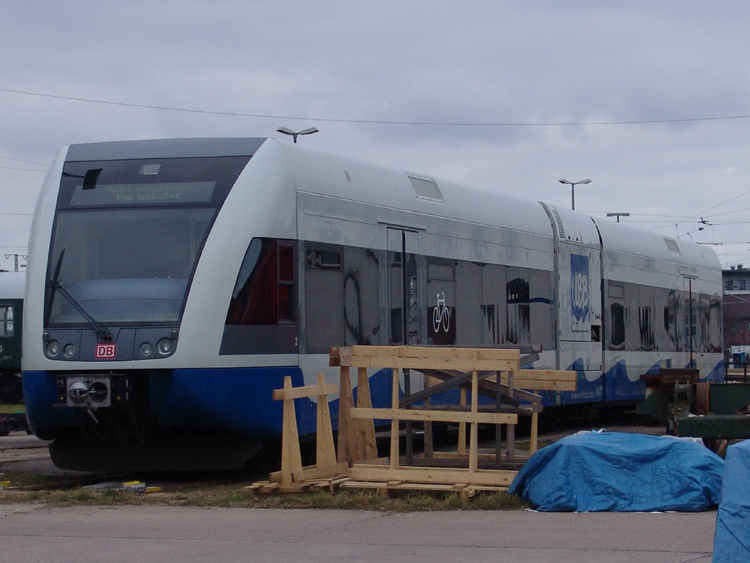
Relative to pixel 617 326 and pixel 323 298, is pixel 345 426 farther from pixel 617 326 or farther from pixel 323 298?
pixel 617 326

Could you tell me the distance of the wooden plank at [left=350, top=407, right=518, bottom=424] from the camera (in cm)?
1127

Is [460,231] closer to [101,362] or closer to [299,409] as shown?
[299,409]

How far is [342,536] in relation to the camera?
352 inches

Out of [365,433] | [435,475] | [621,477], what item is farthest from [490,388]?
[621,477]

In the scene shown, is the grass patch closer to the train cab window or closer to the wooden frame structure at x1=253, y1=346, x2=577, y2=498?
the wooden frame structure at x1=253, y1=346, x2=577, y2=498

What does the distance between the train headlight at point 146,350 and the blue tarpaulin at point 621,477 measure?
3754mm

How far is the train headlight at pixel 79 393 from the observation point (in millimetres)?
11938

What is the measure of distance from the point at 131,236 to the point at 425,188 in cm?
477

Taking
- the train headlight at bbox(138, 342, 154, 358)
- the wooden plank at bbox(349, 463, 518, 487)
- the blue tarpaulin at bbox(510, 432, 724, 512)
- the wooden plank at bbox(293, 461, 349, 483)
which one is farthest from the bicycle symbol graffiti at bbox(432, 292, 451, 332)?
the blue tarpaulin at bbox(510, 432, 724, 512)

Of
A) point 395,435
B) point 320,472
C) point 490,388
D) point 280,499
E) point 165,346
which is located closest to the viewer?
point 280,499

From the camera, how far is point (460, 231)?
16.6 m

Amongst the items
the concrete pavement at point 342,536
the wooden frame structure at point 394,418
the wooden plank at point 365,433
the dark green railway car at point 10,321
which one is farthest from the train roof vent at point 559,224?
the dark green railway car at point 10,321

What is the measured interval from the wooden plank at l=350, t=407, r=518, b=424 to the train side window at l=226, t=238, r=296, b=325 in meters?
1.45

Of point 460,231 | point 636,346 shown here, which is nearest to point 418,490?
point 460,231
